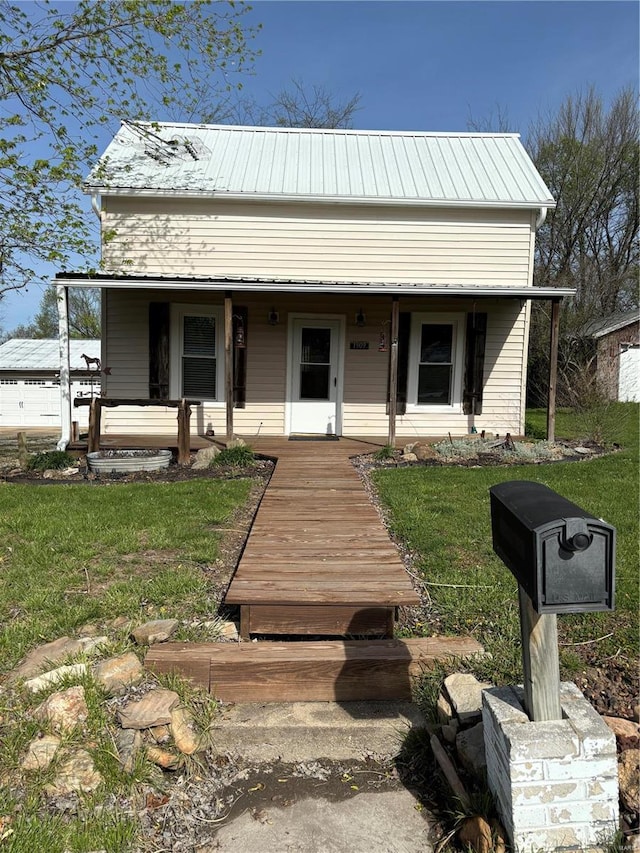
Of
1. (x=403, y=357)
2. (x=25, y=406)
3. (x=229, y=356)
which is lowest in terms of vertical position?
(x=25, y=406)

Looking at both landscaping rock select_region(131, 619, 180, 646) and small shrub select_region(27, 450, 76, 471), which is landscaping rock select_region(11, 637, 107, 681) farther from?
small shrub select_region(27, 450, 76, 471)

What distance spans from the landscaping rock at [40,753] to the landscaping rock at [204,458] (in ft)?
17.7

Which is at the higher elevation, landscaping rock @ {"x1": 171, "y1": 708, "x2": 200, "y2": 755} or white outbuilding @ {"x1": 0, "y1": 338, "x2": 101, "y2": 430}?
white outbuilding @ {"x1": 0, "y1": 338, "x2": 101, "y2": 430}

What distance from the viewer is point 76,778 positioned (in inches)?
77.1

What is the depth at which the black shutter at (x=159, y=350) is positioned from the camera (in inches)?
370

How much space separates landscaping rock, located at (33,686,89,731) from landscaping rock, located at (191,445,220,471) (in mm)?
5212

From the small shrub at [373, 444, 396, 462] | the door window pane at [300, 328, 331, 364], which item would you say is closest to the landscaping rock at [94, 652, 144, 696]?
the small shrub at [373, 444, 396, 462]

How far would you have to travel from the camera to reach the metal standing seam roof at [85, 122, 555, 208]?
9422mm

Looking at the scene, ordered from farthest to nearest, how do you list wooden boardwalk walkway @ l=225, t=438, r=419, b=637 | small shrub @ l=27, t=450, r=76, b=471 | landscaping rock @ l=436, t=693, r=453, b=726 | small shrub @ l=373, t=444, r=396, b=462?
1. small shrub @ l=373, t=444, r=396, b=462
2. small shrub @ l=27, t=450, r=76, b=471
3. wooden boardwalk walkway @ l=225, t=438, r=419, b=637
4. landscaping rock @ l=436, t=693, r=453, b=726

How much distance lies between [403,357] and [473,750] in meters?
8.15

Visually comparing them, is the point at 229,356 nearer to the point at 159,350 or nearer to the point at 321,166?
the point at 159,350

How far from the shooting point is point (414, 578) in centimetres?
366

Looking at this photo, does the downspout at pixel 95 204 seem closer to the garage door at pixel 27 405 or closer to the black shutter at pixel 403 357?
the black shutter at pixel 403 357

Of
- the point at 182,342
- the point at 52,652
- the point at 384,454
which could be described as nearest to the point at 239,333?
the point at 182,342
